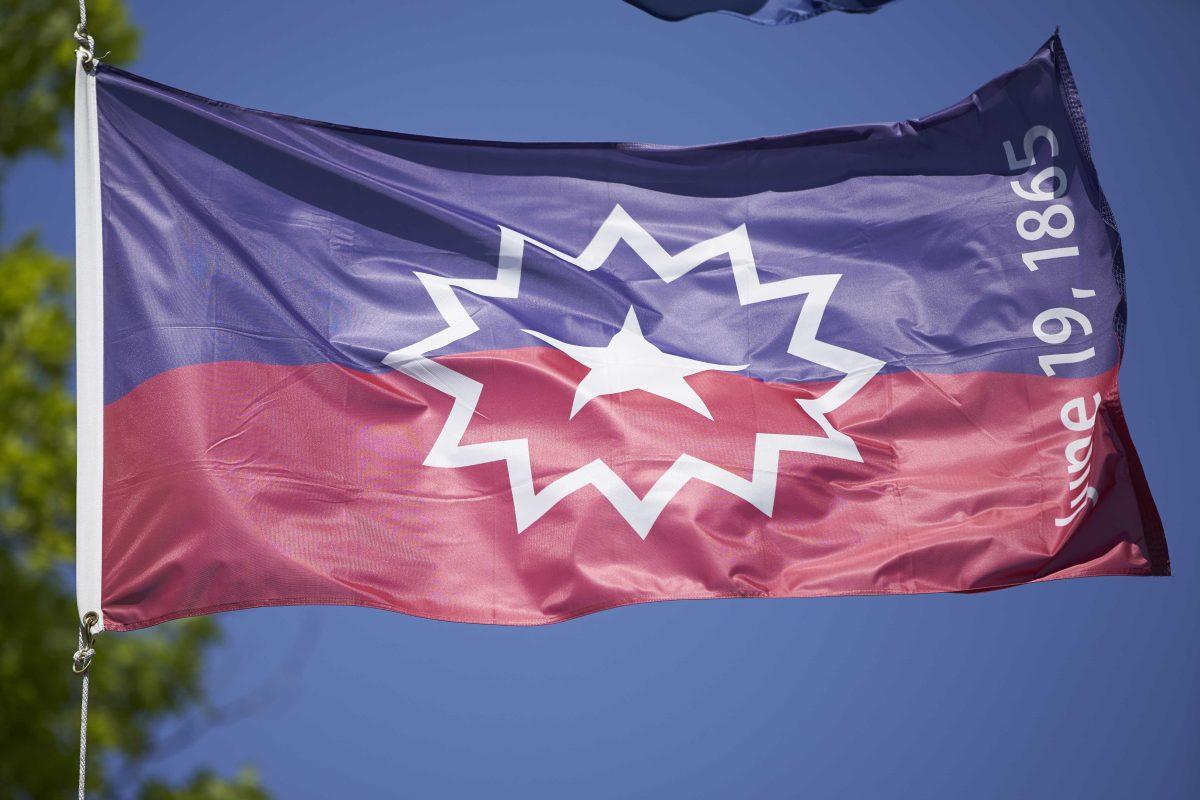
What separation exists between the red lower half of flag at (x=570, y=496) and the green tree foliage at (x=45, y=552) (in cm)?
225

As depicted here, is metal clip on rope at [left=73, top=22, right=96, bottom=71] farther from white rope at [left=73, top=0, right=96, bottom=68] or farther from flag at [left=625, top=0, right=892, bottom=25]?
flag at [left=625, top=0, right=892, bottom=25]

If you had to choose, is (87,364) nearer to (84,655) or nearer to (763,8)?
(84,655)

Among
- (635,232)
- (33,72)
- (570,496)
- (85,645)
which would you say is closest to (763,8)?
(635,232)

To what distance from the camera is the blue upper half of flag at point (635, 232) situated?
20.2 feet

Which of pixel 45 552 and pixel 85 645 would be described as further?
pixel 45 552

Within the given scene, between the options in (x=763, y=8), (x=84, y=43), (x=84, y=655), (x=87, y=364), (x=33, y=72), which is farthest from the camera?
(x=33, y=72)

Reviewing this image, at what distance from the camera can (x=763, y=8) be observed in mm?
6426

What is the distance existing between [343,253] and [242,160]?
563mm

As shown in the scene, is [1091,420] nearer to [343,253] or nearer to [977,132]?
[977,132]

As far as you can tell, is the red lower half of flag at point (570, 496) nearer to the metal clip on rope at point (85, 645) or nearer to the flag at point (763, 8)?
the metal clip on rope at point (85, 645)

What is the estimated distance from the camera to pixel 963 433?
664cm

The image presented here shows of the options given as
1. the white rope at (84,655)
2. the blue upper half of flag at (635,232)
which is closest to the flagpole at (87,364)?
the white rope at (84,655)

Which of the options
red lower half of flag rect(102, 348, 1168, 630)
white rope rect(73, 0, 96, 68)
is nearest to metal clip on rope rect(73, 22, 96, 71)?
white rope rect(73, 0, 96, 68)

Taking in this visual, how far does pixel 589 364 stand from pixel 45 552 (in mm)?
3108
